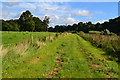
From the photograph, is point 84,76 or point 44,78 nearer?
point 44,78

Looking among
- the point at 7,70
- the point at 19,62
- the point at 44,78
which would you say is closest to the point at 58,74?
the point at 44,78

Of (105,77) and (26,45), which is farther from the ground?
(26,45)

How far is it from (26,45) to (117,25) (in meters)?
96.9

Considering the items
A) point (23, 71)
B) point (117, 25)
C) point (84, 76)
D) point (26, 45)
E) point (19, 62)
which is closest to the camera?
point (84, 76)

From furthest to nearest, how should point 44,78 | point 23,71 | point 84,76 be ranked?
point 23,71
point 84,76
point 44,78

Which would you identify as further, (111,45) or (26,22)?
(26,22)

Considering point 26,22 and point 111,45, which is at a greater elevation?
point 26,22

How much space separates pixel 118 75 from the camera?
10922mm

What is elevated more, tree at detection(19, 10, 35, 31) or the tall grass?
tree at detection(19, 10, 35, 31)

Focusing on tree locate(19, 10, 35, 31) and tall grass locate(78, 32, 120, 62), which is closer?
tall grass locate(78, 32, 120, 62)

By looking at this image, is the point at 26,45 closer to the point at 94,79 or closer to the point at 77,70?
the point at 77,70

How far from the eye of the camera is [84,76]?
1041cm

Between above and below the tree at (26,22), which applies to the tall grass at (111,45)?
below

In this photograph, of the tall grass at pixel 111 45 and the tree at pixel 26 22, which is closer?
the tall grass at pixel 111 45
